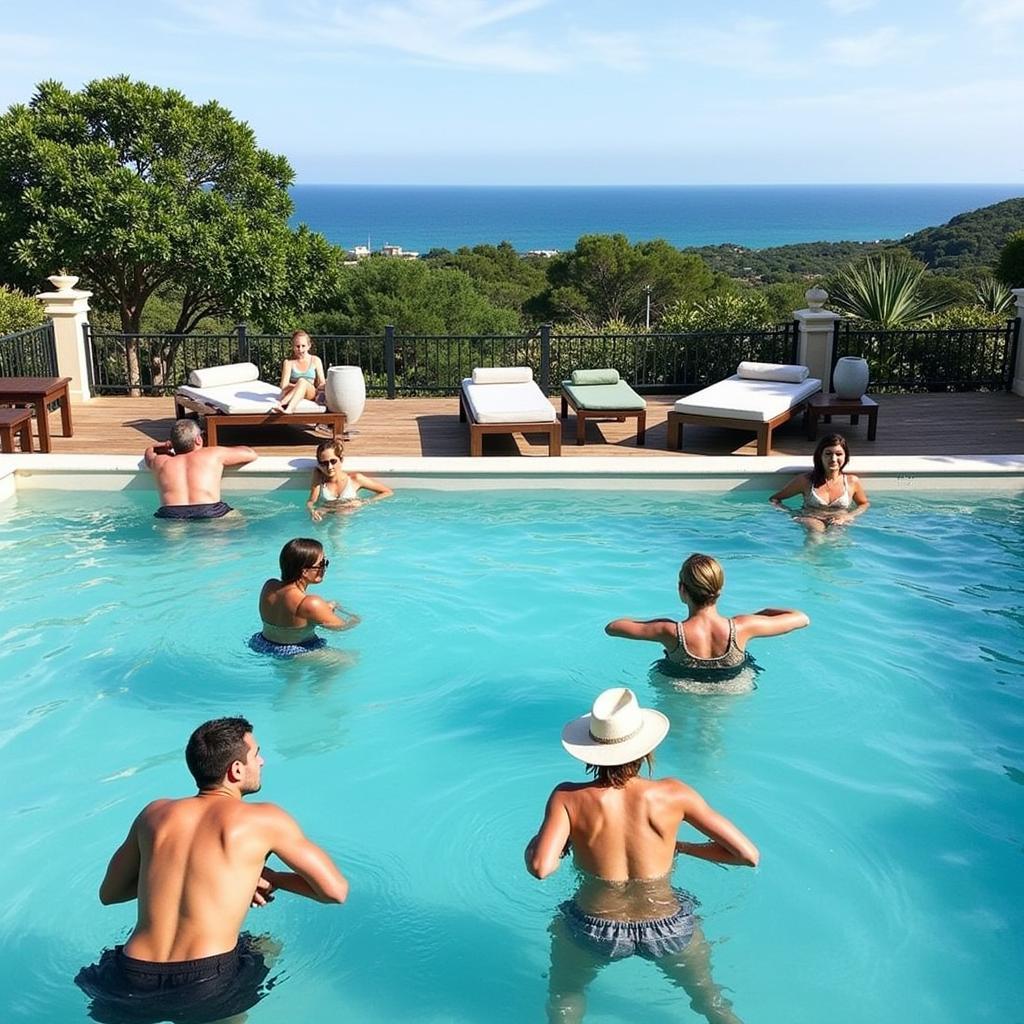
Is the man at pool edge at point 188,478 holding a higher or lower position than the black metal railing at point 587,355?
lower

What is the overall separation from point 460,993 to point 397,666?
10.3ft

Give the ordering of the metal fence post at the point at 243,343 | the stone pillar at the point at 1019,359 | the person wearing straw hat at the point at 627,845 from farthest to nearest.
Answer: the stone pillar at the point at 1019,359 → the metal fence post at the point at 243,343 → the person wearing straw hat at the point at 627,845

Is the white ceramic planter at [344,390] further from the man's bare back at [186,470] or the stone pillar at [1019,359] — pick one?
the stone pillar at [1019,359]

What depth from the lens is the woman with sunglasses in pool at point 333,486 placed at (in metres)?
10.1

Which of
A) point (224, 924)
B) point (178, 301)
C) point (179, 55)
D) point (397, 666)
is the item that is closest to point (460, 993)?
point (224, 924)

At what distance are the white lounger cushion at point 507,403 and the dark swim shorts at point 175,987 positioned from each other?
26.3 ft

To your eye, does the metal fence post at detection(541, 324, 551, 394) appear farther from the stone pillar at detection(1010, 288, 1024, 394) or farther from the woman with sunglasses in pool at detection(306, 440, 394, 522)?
the stone pillar at detection(1010, 288, 1024, 394)

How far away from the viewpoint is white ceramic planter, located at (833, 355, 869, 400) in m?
12.2

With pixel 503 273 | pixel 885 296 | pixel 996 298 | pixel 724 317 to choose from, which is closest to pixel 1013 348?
pixel 885 296

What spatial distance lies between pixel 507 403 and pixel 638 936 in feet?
27.5

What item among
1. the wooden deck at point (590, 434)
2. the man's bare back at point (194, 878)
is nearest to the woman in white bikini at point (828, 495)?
the wooden deck at point (590, 434)

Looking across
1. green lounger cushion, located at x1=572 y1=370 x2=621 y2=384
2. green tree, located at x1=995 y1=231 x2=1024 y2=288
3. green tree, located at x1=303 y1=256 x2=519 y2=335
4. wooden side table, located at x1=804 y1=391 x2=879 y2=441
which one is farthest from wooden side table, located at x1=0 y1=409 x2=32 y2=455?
green tree, located at x1=303 y1=256 x2=519 y2=335

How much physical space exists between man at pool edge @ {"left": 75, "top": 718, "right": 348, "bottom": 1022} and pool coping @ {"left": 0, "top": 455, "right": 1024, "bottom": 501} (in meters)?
7.18

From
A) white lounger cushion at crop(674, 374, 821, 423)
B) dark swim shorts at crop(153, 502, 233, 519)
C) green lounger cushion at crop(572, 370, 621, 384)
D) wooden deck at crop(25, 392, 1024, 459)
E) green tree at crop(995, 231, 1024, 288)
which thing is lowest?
dark swim shorts at crop(153, 502, 233, 519)
